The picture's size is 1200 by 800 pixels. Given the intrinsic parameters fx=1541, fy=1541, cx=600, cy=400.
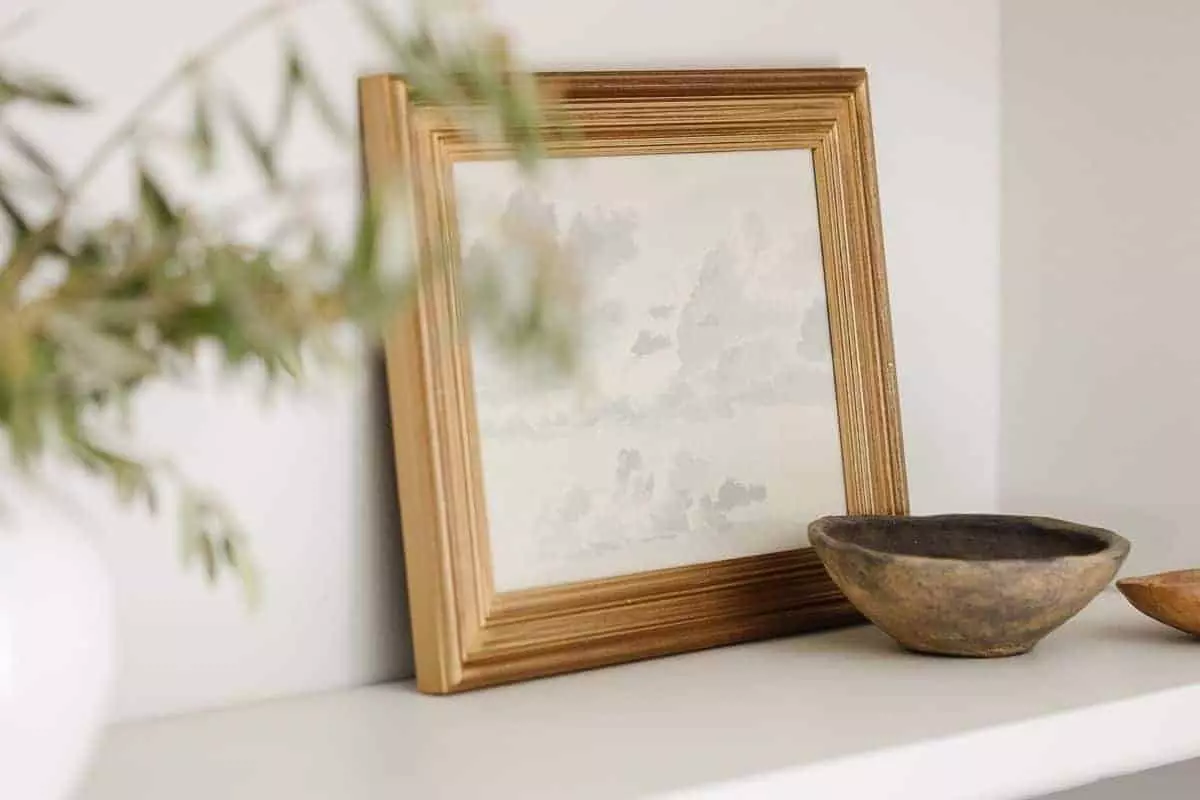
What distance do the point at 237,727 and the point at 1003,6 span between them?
0.87 m

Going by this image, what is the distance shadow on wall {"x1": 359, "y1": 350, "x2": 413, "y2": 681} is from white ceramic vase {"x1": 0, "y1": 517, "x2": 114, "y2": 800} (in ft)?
1.20

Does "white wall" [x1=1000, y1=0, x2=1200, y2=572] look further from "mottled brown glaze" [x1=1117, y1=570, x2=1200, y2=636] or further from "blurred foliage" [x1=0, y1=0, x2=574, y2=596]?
"blurred foliage" [x1=0, y1=0, x2=574, y2=596]

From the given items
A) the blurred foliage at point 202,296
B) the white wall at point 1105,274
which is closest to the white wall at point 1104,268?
the white wall at point 1105,274

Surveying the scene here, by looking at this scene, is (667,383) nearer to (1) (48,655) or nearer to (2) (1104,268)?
(2) (1104,268)

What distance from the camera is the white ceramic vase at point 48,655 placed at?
0.64 m

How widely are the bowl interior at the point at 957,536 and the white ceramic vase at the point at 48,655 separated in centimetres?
59

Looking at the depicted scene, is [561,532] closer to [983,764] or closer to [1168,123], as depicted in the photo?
[983,764]

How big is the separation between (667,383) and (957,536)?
250 mm

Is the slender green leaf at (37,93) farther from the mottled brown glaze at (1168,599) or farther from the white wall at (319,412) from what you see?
the mottled brown glaze at (1168,599)

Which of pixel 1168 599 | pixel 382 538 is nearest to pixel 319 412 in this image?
pixel 382 538

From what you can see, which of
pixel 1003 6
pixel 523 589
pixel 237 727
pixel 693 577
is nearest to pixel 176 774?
pixel 237 727

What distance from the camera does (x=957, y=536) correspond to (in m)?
1.15

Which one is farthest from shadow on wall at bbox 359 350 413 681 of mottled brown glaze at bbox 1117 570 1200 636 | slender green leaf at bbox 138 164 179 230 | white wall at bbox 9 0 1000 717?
mottled brown glaze at bbox 1117 570 1200 636

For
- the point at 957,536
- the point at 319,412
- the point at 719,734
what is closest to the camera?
the point at 719,734
